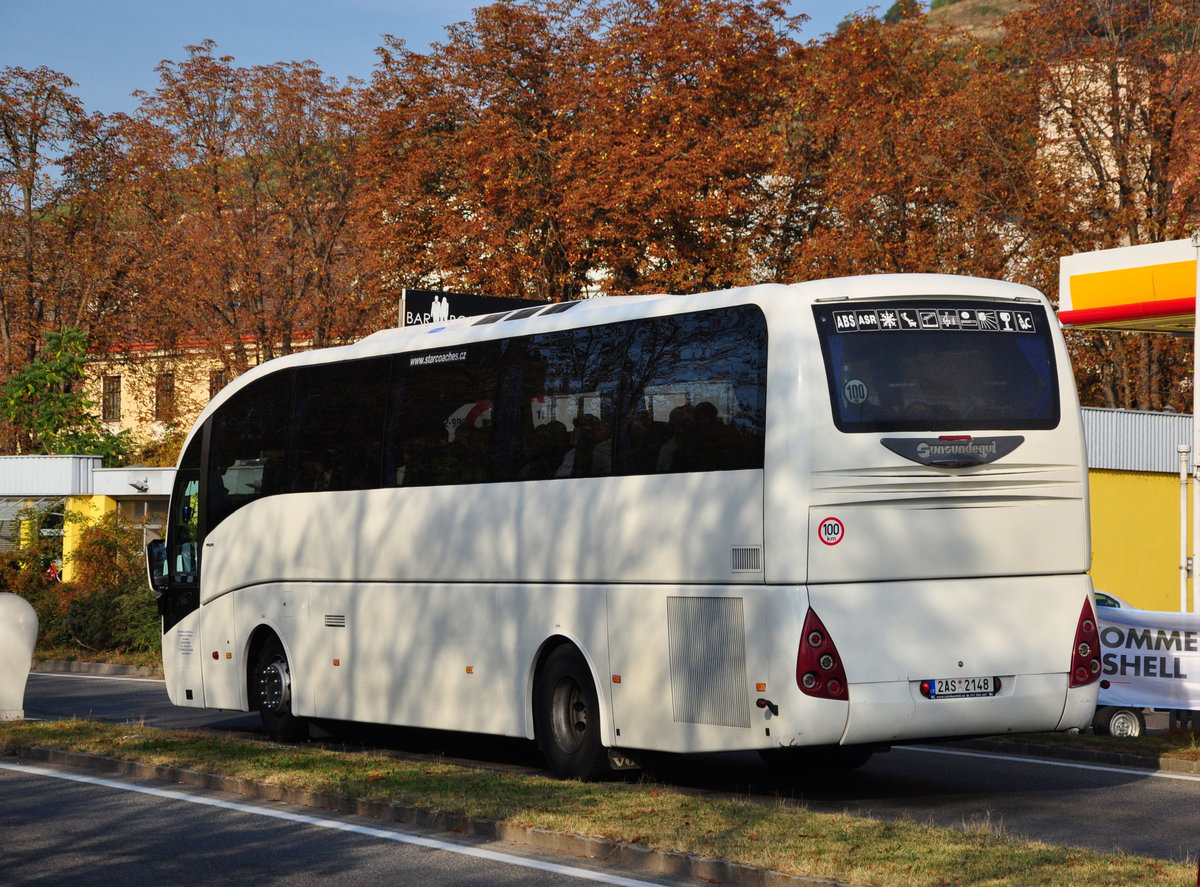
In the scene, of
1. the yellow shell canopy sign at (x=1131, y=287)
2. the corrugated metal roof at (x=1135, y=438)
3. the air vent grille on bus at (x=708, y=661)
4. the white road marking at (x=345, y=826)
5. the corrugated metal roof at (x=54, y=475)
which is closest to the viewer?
the white road marking at (x=345, y=826)

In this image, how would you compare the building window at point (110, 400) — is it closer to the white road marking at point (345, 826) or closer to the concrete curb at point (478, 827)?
the concrete curb at point (478, 827)

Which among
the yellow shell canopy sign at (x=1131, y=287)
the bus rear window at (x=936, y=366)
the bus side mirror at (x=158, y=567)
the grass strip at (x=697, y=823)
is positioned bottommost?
the grass strip at (x=697, y=823)

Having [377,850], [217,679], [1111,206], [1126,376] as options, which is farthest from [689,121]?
[377,850]

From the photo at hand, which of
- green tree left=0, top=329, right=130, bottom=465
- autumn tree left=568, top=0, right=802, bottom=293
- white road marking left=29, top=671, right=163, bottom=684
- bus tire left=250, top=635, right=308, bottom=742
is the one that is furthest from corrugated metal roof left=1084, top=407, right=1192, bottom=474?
green tree left=0, top=329, right=130, bottom=465

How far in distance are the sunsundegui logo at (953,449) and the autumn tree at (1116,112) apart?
88.3 ft

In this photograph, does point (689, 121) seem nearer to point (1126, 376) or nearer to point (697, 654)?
point (1126, 376)

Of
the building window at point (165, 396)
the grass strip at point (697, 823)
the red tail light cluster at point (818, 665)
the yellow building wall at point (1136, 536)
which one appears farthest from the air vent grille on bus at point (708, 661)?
the building window at point (165, 396)

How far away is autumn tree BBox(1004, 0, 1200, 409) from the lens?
36625mm

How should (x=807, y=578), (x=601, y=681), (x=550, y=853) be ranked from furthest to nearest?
(x=601, y=681)
(x=807, y=578)
(x=550, y=853)

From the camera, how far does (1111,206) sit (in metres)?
37.1

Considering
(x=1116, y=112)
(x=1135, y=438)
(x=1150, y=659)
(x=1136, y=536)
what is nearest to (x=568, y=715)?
(x=1150, y=659)

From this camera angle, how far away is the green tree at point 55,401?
41.2m

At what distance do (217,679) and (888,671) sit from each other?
338 inches

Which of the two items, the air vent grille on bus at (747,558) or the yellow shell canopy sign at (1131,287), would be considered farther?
the yellow shell canopy sign at (1131,287)
